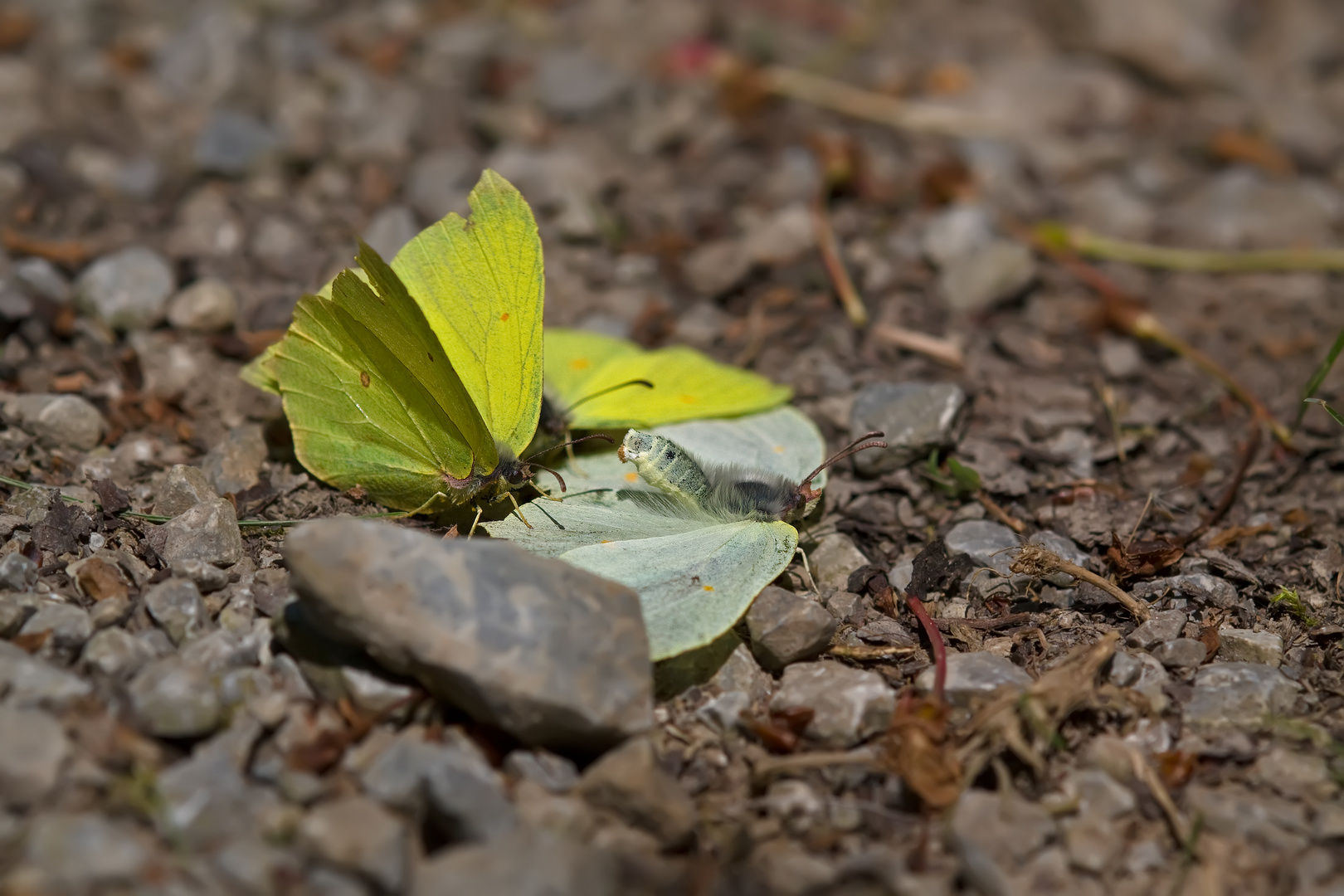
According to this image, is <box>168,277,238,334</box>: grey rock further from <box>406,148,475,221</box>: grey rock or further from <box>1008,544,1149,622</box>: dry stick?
<box>1008,544,1149,622</box>: dry stick

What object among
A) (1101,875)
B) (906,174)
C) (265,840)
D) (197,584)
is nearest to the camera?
(265,840)

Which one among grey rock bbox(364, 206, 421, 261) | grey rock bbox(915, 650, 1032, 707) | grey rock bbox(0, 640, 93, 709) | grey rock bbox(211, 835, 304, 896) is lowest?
grey rock bbox(915, 650, 1032, 707)

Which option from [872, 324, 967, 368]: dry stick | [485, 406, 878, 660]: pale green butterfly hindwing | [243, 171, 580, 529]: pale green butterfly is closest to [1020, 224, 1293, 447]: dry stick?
[872, 324, 967, 368]: dry stick

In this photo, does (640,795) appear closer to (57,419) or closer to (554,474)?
(554,474)

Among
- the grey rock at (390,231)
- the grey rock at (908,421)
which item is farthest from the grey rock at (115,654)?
the grey rock at (908,421)

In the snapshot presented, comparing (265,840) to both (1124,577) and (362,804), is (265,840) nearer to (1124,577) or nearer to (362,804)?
(362,804)

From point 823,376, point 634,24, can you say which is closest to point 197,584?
point 823,376

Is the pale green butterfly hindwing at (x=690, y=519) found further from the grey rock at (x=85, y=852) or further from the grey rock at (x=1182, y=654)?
the grey rock at (x=85, y=852)
